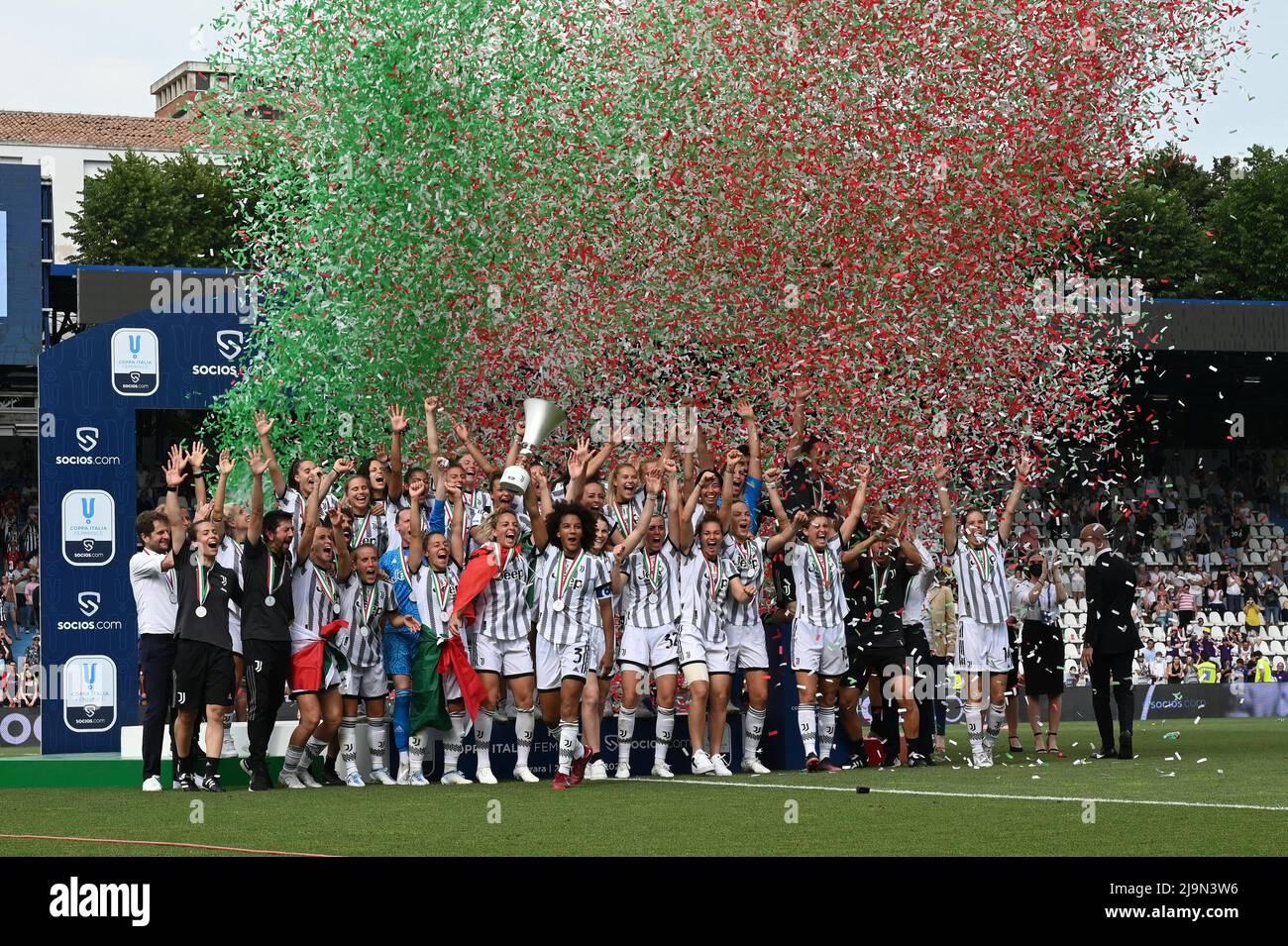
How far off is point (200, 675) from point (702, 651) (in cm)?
394

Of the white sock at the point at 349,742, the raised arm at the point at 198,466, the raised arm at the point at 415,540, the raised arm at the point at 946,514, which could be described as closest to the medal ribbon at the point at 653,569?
the raised arm at the point at 415,540

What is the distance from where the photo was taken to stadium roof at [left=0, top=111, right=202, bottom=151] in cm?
6925

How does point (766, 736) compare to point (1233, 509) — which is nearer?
point (766, 736)

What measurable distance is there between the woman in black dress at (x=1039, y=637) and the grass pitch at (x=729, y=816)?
3349mm

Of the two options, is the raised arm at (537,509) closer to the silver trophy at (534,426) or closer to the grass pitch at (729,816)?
the silver trophy at (534,426)

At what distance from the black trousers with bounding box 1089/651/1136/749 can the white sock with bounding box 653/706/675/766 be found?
13.7 ft

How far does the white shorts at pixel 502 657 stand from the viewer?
14125mm

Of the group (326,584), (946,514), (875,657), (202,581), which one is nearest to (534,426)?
(326,584)

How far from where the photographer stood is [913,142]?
1867 centimetres

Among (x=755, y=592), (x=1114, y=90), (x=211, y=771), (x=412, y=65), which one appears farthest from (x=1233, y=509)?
(x=211, y=771)

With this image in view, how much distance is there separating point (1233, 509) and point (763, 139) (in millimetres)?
22210

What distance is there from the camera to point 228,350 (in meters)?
22.7

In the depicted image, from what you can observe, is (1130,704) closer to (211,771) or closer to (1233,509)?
A: (211,771)

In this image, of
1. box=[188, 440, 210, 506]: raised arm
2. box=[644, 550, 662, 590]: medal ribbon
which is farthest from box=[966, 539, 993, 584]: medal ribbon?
box=[188, 440, 210, 506]: raised arm
